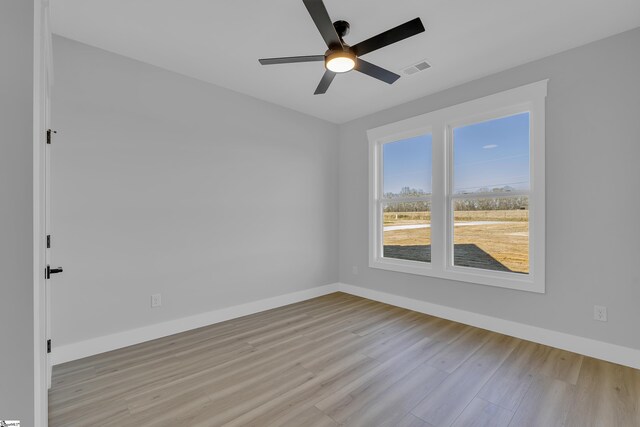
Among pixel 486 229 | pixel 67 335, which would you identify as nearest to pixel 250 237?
pixel 67 335

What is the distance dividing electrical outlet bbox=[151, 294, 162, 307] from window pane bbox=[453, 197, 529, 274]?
341cm

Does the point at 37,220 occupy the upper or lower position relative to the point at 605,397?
upper

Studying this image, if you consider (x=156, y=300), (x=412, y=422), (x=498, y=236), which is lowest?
(x=412, y=422)

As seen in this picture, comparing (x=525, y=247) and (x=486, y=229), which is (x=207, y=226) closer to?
(x=486, y=229)

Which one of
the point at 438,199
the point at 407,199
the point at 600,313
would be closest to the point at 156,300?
the point at 407,199

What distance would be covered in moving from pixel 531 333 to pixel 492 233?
107 centimetres

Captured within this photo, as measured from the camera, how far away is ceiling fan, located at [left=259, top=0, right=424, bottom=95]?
1.83 meters

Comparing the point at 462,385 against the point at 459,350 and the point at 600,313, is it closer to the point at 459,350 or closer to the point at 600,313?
the point at 459,350

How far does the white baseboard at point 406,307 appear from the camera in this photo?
98.1 inches

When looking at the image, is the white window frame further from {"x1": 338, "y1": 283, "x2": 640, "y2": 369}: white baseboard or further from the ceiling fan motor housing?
the ceiling fan motor housing

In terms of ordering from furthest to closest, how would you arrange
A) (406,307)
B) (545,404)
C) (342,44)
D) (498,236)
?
1. (406,307)
2. (498,236)
3. (342,44)
4. (545,404)

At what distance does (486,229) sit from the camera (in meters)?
3.38

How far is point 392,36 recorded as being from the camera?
2010 mm

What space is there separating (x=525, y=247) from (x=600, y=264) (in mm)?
597
